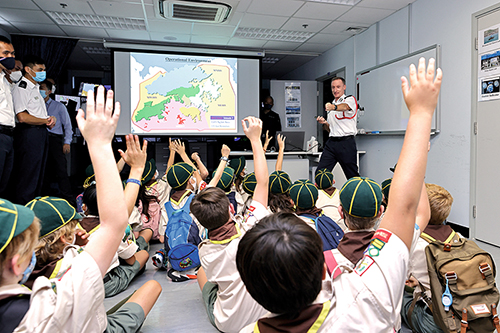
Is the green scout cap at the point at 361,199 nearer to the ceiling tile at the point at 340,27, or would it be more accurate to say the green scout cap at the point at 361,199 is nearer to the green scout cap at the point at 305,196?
the green scout cap at the point at 305,196

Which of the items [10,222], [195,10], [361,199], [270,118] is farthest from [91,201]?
[270,118]

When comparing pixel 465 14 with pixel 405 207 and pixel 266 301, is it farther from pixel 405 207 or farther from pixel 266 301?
pixel 266 301

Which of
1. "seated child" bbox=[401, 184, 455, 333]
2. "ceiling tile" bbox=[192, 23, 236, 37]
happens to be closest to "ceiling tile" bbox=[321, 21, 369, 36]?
"ceiling tile" bbox=[192, 23, 236, 37]

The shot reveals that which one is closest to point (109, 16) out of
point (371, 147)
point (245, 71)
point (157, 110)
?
point (157, 110)

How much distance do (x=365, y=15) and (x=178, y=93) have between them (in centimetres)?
297

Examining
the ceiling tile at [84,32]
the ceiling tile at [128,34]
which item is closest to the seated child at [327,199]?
the ceiling tile at [128,34]

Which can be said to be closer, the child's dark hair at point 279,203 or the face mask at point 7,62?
the child's dark hair at point 279,203

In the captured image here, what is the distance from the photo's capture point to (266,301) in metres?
0.57

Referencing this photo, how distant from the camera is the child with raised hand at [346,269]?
0.56 meters

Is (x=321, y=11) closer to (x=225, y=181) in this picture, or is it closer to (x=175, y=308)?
(x=225, y=181)

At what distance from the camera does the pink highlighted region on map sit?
4797 mm

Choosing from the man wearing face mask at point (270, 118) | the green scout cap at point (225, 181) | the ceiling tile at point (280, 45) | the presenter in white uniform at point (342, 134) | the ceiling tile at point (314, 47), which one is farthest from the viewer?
the man wearing face mask at point (270, 118)

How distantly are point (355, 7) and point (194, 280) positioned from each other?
156 inches

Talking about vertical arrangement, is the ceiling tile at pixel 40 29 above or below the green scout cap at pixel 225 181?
above
